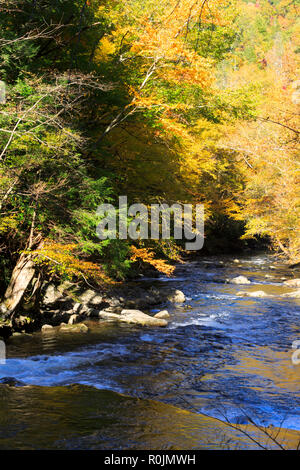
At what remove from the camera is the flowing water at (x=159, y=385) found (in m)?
4.55

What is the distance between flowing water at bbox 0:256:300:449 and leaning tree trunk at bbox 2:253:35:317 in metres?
0.85

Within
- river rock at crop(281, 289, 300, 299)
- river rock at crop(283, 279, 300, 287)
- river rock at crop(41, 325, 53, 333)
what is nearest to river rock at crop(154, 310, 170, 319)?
river rock at crop(41, 325, 53, 333)

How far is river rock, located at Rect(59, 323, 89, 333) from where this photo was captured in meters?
9.63

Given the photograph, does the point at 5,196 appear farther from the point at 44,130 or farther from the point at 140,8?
the point at 140,8

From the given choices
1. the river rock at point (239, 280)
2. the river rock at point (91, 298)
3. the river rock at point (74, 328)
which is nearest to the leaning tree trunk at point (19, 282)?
the river rock at point (74, 328)

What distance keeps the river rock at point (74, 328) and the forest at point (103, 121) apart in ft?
3.76

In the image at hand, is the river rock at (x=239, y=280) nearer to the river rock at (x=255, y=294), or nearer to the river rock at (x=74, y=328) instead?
the river rock at (x=255, y=294)

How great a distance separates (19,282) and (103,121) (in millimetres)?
6769

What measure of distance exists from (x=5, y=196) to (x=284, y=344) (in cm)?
639

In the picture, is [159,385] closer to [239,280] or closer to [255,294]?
[255,294]

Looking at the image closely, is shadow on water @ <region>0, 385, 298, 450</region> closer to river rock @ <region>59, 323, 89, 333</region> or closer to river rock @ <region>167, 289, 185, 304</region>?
river rock @ <region>59, 323, 89, 333</region>

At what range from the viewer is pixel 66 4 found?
11.7 metres

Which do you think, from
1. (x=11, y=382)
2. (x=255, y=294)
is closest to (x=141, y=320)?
(x=11, y=382)
